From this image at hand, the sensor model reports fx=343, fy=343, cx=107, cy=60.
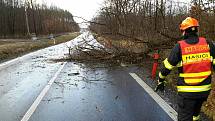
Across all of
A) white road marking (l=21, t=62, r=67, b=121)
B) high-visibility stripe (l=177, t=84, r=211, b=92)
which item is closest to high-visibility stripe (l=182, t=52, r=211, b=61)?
high-visibility stripe (l=177, t=84, r=211, b=92)

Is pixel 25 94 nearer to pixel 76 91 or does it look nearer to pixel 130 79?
pixel 76 91

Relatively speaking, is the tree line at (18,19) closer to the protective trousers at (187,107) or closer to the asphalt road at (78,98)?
the asphalt road at (78,98)

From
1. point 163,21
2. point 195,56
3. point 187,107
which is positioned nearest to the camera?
point 195,56

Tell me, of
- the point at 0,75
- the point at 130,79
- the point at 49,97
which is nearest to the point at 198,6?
the point at 130,79

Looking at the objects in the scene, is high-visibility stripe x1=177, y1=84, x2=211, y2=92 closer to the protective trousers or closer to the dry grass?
the protective trousers

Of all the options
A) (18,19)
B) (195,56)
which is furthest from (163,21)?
(18,19)

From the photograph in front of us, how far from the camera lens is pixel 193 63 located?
482 cm

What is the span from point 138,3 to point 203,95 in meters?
18.4

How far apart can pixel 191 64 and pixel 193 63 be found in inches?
1.2

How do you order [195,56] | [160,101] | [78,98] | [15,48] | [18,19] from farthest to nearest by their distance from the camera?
[18,19]
[15,48]
[78,98]
[160,101]
[195,56]

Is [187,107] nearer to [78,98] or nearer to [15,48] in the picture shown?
[78,98]

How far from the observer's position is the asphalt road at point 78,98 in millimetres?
7254

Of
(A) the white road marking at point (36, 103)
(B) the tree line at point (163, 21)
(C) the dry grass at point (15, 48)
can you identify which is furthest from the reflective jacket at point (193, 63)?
(C) the dry grass at point (15, 48)

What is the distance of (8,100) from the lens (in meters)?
9.08
